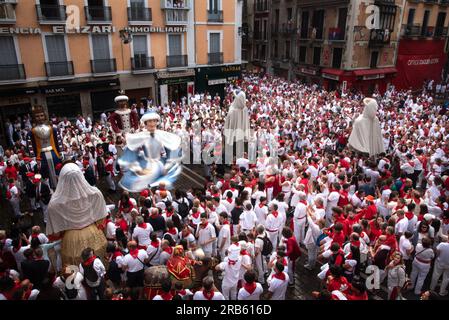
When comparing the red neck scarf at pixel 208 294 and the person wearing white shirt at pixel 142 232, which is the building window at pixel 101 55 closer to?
the person wearing white shirt at pixel 142 232

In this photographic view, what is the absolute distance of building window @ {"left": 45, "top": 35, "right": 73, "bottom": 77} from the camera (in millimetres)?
20031

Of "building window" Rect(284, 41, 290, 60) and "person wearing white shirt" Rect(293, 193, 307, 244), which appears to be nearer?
"person wearing white shirt" Rect(293, 193, 307, 244)

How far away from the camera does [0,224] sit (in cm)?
1026

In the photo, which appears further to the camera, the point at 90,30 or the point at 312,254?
the point at 90,30

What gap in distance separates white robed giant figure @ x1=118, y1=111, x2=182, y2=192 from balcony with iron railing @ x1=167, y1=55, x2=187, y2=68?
16017 millimetres

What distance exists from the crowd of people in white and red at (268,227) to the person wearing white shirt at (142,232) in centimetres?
2

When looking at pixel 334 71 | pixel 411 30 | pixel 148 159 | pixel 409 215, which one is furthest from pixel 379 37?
pixel 148 159

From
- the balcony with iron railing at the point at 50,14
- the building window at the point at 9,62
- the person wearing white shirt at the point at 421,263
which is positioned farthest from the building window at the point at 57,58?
the person wearing white shirt at the point at 421,263

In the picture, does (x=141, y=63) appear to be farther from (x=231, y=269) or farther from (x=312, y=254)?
(x=231, y=269)

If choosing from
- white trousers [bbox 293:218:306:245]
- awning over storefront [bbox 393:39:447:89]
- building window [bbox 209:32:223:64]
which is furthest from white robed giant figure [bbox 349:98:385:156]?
awning over storefront [bbox 393:39:447:89]

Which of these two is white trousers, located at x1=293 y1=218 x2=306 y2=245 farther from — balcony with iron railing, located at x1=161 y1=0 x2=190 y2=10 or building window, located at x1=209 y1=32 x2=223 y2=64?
building window, located at x1=209 y1=32 x2=223 y2=64

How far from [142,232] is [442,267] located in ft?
21.1

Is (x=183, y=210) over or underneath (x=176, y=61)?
underneath

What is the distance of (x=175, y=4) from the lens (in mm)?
23969
